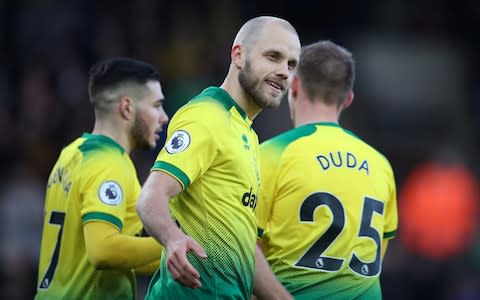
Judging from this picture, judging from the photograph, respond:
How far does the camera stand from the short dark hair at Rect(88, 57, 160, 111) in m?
8.27

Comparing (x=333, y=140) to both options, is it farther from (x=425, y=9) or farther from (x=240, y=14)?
(x=425, y=9)

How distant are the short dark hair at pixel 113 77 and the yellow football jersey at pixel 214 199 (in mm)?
1629

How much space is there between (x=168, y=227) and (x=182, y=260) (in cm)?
24

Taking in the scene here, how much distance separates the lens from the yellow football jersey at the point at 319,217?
758cm

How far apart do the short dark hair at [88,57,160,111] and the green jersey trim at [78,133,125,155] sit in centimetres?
26

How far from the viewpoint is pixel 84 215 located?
760 cm

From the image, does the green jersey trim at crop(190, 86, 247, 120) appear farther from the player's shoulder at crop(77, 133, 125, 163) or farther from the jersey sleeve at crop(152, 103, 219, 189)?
the player's shoulder at crop(77, 133, 125, 163)

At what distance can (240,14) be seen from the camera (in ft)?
58.4

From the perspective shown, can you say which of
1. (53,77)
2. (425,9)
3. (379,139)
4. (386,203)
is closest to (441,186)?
(379,139)

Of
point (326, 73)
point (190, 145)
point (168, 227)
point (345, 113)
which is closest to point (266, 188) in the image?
point (326, 73)

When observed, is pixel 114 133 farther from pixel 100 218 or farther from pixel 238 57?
pixel 238 57

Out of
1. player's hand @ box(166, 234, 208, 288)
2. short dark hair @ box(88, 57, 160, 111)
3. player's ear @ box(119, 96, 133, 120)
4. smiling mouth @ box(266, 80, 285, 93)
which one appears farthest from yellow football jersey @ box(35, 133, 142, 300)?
player's hand @ box(166, 234, 208, 288)

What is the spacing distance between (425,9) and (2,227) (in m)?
8.34

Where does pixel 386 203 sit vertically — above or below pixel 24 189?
above
